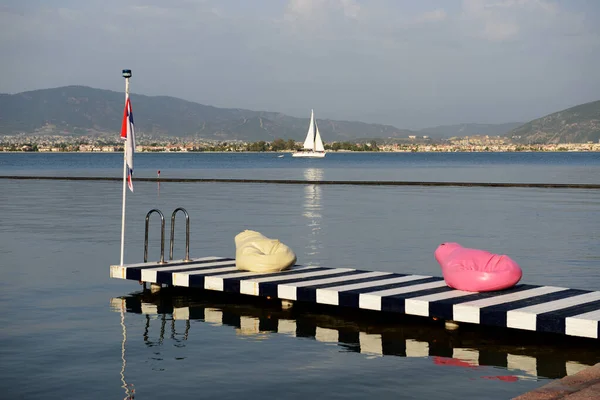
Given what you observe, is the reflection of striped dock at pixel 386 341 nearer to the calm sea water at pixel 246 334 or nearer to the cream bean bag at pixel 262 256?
the calm sea water at pixel 246 334

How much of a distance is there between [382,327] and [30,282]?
7456 millimetres

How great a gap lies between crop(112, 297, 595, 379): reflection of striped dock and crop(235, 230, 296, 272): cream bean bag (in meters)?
1.27

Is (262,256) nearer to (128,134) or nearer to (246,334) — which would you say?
(246,334)

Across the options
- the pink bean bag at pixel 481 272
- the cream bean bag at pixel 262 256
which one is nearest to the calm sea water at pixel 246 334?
the cream bean bag at pixel 262 256

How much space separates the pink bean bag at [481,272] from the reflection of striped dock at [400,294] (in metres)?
0.16

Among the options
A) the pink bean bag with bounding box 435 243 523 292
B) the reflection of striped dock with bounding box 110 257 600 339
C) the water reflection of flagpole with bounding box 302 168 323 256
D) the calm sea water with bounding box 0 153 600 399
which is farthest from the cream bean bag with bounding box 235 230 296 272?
the water reflection of flagpole with bounding box 302 168 323 256

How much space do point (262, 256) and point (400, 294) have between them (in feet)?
10.7

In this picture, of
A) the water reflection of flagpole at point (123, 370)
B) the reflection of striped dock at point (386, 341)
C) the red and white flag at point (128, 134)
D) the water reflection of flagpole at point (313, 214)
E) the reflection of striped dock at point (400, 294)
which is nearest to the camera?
the water reflection of flagpole at point (123, 370)

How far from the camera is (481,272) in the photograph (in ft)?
45.6

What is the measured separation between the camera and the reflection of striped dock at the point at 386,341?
1130cm

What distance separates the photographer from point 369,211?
120ft

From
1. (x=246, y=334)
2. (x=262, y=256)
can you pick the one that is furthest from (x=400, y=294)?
(x=262, y=256)

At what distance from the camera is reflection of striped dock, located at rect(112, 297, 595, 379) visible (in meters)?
11.3

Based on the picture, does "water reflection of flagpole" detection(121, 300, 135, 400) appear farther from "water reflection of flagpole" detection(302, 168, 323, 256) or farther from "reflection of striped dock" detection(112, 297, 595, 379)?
"water reflection of flagpole" detection(302, 168, 323, 256)
